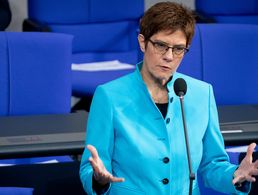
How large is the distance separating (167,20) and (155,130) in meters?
0.30

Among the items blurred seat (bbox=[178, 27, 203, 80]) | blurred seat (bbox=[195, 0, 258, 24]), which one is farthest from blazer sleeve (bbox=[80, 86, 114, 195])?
blurred seat (bbox=[195, 0, 258, 24])

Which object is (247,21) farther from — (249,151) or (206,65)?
(249,151)

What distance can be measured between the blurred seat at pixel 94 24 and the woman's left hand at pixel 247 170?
2.63 metres

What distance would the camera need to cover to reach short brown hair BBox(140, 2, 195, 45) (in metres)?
1.90

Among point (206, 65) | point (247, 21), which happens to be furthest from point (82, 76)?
point (247, 21)

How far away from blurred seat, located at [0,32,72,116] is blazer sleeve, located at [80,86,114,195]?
952 millimetres

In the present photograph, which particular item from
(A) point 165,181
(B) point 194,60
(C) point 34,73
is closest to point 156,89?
(A) point 165,181

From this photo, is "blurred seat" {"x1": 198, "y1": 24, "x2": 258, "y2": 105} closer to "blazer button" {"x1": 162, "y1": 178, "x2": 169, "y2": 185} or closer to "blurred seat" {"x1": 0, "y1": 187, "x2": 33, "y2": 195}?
"blazer button" {"x1": 162, "y1": 178, "x2": 169, "y2": 185}

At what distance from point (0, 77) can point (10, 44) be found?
135mm

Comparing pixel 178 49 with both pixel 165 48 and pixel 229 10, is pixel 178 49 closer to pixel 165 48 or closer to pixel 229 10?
pixel 165 48

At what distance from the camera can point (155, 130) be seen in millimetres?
1960

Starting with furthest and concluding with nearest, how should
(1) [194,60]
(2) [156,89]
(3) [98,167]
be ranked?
(1) [194,60] → (2) [156,89] → (3) [98,167]

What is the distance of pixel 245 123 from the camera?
2533 mm

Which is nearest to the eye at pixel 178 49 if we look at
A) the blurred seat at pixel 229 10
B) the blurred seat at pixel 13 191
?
the blurred seat at pixel 13 191
